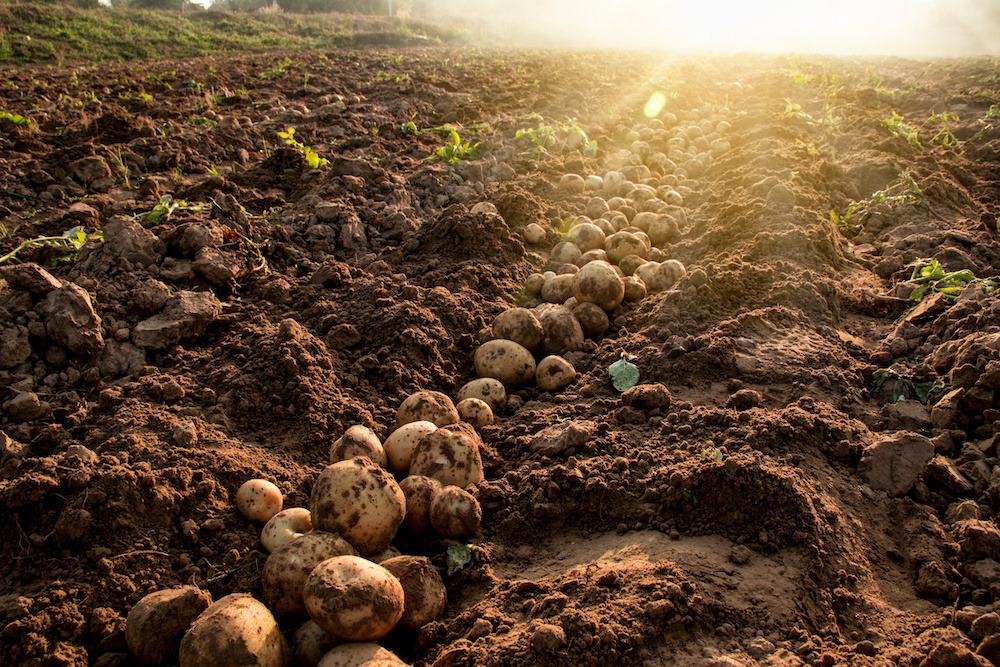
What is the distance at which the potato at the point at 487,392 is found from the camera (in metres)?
3.57

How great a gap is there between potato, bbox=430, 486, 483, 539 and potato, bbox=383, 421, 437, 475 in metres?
0.36

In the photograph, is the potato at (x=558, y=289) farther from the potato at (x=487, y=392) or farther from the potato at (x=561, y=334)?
the potato at (x=487, y=392)

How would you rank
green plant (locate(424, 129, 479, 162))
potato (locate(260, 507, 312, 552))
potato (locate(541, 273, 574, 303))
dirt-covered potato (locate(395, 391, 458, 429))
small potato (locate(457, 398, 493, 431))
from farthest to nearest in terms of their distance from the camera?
green plant (locate(424, 129, 479, 162))
potato (locate(541, 273, 574, 303))
small potato (locate(457, 398, 493, 431))
dirt-covered potato (locate(395, 391, 458, 429))
potato (locate(260, 507, 312, 552))

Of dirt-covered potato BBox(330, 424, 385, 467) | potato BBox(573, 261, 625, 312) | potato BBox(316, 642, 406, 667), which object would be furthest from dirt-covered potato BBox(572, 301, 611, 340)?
potato BBox(316, 642, 406, 667)

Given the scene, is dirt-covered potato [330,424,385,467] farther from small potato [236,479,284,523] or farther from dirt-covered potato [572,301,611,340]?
dirt-covered potato [572,301,611,340]

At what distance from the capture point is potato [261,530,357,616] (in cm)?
231

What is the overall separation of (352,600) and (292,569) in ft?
1.14

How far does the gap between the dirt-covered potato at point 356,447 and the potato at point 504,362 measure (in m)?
0.97

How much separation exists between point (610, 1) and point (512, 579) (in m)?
Answer: 36.0

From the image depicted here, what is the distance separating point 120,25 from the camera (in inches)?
609

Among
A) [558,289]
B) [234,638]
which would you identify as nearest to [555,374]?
[558,289]

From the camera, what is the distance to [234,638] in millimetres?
2029

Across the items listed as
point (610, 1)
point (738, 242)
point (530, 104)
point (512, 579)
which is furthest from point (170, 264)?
point (610, 1)

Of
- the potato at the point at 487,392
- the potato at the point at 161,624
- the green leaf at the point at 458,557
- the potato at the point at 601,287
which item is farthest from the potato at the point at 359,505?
the potato at the point at 601,287
